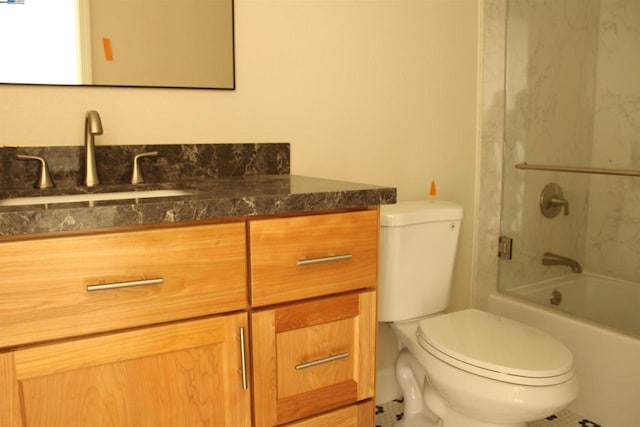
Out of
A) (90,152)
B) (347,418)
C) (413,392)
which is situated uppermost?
(90,152)

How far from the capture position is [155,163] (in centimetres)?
146

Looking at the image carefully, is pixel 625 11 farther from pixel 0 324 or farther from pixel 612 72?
pixel 0 324

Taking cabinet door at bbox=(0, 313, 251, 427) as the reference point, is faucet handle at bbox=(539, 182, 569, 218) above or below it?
above

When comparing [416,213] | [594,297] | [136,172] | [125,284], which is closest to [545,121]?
[594,297]

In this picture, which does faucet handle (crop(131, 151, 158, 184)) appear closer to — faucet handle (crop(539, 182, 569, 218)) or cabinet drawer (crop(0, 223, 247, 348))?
cabinet drawer (crop(0, 223, 247, 348))

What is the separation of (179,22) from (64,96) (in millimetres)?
393

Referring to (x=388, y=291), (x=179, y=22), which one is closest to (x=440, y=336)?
(x=388, y=291)

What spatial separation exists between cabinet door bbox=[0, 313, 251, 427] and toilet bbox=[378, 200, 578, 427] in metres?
0.64

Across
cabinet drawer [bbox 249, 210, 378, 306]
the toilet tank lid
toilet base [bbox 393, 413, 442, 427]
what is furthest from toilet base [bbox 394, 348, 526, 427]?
cabinet drawer [bbox 249, 210, 378, 306]

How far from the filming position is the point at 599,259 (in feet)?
7.48

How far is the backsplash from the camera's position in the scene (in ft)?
4.27

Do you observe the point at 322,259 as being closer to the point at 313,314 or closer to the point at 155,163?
the point at 313,314

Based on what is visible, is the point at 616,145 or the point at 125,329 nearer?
the point at 125,329

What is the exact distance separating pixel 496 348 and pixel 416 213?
49 cm
